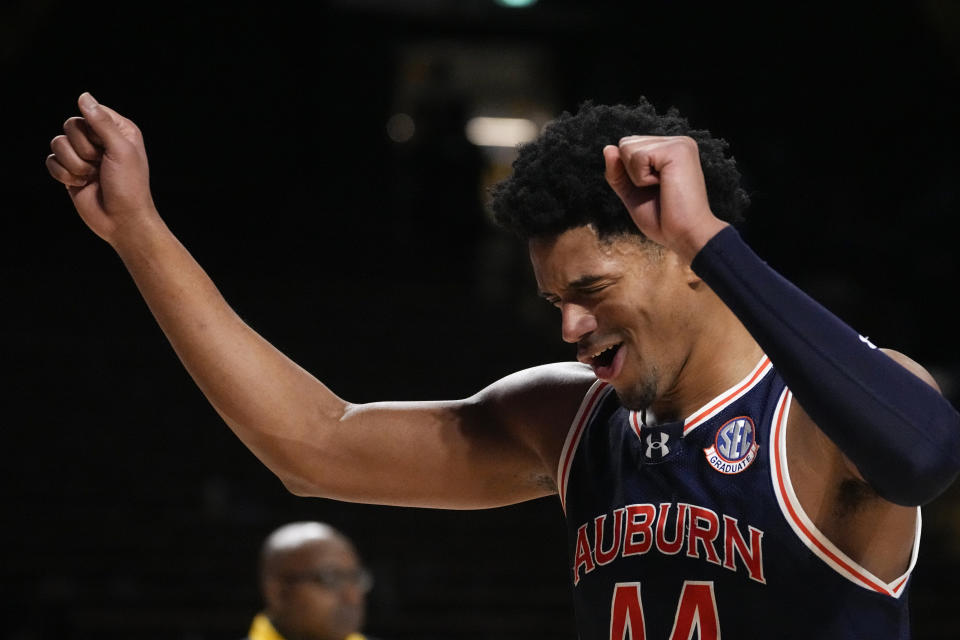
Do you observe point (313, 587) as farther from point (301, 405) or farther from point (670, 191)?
point (670, 191)

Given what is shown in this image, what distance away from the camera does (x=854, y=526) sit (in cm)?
160

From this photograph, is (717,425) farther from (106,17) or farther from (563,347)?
(106,17)


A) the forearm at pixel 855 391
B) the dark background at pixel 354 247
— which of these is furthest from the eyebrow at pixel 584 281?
the dark background at pixel 354 247

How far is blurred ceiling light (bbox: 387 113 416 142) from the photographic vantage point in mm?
12258

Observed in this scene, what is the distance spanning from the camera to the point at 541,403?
81.7 inches

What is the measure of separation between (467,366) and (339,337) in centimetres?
97

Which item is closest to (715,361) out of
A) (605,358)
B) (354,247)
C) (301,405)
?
(605,358)

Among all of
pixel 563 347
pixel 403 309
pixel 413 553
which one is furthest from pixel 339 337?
pixel 413 553

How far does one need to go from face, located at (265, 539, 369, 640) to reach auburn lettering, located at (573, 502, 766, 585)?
2.52 m

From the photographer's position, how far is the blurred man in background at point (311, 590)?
425 centimetres

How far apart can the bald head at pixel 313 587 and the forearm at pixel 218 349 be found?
238 cm

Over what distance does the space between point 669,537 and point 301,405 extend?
0.65 meters

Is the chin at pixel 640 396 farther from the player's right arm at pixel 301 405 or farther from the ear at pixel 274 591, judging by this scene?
the ear at pixel 274 591

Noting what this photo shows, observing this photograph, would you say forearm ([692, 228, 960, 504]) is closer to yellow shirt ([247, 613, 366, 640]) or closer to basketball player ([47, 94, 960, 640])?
basketball player ([47, 94, 960, 640])
